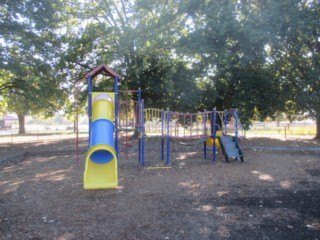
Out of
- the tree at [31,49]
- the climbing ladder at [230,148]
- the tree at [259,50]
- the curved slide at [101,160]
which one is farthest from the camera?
the tree at [31,49]

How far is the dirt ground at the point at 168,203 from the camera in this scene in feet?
14.5

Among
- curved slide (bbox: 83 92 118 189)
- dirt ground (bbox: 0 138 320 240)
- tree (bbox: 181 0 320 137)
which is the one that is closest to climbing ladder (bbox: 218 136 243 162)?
dirt ground (bbox: 0 138 320 240)

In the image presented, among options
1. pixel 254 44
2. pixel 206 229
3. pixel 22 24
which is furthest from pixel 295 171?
pixel 22 24

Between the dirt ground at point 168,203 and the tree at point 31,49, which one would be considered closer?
the dirt ground at point 168,203

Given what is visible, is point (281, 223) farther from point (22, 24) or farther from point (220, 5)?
point (22, 24)

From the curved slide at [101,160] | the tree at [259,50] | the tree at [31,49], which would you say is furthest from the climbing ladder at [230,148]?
the tree at [31,49]

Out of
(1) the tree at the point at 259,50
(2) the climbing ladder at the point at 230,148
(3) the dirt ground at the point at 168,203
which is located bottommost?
(3) the dirt ground at the point at 168,203

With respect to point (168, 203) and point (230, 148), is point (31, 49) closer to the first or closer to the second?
point (230, 148)

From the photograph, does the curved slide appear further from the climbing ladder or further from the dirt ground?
the climbing ladder

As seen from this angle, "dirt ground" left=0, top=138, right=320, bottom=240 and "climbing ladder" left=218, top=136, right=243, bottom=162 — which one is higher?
"climbing ladder" left=218, top=136, right=243, bottom=162

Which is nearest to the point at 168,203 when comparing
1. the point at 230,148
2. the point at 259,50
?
the point at 230,148

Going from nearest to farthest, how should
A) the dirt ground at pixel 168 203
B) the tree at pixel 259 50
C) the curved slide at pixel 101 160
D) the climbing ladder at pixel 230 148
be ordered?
the dirt ground at pixel 168 203 < the curved slide at pixel 101 160 < the climbing ladder at pixel 230 148 < the tree at pixel 259 50

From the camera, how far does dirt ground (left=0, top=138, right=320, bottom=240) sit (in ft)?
14.5

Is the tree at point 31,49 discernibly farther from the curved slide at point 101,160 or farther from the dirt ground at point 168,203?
the curved slide at point 101,160
